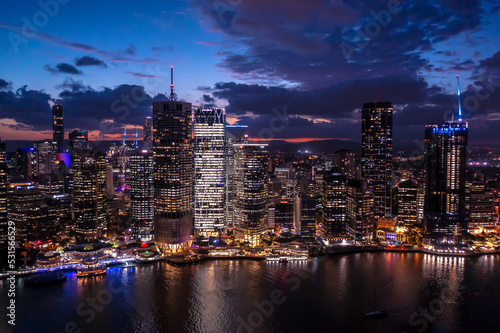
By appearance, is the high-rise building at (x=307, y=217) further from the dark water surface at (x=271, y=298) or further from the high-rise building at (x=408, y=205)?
the high-rise building at (x=408, y=205)

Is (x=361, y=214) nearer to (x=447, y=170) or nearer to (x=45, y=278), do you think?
(x=447, y=170)

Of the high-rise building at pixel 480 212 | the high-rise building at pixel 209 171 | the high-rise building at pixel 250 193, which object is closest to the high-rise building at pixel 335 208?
the high-rise building at pixel 250 193

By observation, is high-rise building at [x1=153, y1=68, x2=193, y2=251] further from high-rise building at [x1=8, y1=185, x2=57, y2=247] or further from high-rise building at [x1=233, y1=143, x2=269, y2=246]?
high-rise building at [x1=8, y1=185, x2=57, y2=247]

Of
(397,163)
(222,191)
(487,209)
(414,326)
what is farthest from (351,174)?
(414,326)

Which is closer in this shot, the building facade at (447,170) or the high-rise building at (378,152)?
the building facade at (447,170)

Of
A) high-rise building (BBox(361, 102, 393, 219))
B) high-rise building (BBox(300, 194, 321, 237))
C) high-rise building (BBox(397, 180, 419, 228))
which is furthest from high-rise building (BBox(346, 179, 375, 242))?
high-rise building (BBox(361, 102, 393, 219))

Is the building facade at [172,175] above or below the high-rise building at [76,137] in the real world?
below

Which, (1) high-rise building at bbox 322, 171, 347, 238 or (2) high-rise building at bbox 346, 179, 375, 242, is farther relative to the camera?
(1) high-rise building at bbox 322, 171, 347, 238
